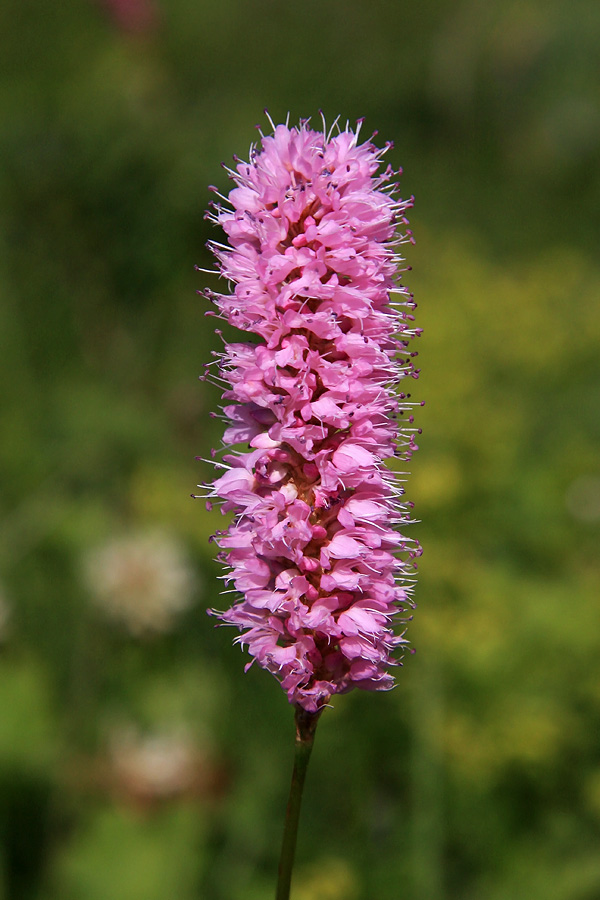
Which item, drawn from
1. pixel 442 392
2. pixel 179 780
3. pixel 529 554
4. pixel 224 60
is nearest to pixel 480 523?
pixel 529 554

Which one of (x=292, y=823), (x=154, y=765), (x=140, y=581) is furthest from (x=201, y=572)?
(x=292, y=823)

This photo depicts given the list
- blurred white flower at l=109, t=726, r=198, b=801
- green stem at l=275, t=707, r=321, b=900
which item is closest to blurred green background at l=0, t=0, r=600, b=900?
blurred white flower at l=109, t=726, r=198, b=801

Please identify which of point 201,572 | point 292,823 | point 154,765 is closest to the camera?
point 292,823

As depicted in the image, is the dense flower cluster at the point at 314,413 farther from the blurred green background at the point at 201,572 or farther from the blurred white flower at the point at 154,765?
the blurred white flower at the point at 154,765

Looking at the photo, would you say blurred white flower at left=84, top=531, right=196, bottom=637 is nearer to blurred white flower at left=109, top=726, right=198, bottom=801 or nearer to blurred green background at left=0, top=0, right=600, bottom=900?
blurred green background at left=0, top=0, right=600, bottom=900

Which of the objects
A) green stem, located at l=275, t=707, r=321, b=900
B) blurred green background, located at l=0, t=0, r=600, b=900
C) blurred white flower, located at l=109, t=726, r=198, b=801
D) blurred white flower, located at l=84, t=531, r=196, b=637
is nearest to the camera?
green stem, located at l=275, t=707, r=321, b=900

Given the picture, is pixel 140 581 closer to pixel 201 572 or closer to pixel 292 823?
pixel 201 572
